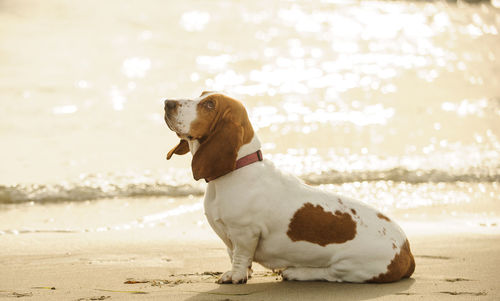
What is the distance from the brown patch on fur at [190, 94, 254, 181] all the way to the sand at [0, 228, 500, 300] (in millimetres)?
752

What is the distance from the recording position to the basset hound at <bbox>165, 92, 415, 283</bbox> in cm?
445

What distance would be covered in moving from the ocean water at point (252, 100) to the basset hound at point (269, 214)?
2.97 metres

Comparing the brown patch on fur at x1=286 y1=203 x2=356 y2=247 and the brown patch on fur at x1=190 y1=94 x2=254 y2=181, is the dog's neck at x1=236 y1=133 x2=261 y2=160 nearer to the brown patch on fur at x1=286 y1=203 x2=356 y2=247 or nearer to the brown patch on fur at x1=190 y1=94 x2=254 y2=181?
the brown patch on fur at x1=190 y1=94 x2=254 y2=181

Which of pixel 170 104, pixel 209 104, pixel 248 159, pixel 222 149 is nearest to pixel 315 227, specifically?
pixel 248 159

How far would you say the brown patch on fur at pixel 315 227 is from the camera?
457 cm

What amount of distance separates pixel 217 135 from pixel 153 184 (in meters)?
5.08

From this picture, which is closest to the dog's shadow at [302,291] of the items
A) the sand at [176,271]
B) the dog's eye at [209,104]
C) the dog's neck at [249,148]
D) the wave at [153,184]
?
the sand at [176,271]

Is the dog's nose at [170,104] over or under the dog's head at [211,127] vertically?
over

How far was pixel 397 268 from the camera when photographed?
4730mm

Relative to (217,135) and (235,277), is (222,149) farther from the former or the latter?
(235,277)

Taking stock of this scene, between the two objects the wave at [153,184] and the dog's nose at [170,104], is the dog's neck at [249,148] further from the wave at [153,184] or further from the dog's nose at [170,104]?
the wave at [153,184]

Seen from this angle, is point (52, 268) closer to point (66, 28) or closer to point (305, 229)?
point (305, 229)

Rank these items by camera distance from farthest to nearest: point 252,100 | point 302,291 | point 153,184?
point 252,100
point 153,184
point 302,291

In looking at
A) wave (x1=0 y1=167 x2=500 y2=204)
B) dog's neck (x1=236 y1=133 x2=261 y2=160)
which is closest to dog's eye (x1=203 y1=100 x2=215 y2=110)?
dog's neck (x1=236 y1=133 x2=261 y2=160)
